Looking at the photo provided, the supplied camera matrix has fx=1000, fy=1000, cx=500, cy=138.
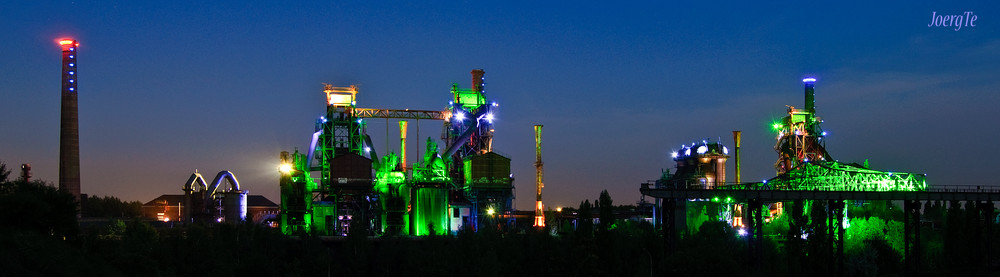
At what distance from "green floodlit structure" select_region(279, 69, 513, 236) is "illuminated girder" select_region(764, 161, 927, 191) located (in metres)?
35.4

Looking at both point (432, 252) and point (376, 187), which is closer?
point (432, 252)

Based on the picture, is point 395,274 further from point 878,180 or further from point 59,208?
point 878,180

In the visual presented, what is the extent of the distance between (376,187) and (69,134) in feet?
128

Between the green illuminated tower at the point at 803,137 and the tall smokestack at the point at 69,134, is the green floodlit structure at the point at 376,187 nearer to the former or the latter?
the tall smokestack at the point at 69,134

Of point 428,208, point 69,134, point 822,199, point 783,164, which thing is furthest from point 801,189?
point 69,134

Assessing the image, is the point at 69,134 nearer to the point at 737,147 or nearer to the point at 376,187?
the point at 376,187

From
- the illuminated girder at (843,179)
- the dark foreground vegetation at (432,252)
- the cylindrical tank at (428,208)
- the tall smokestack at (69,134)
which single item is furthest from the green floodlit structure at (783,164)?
the tall smokestack at (69,134)

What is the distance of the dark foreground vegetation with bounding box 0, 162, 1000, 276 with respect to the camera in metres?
76.9

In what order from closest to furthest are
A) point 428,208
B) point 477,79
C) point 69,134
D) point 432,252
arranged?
point 432,252
point 428,208
point 69,134
point 477,79

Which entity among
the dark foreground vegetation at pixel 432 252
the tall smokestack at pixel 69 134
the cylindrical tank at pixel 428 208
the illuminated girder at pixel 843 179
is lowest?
the dark foreground vegetation at pixel 432 252

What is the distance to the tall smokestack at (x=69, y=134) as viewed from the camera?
4914 inches

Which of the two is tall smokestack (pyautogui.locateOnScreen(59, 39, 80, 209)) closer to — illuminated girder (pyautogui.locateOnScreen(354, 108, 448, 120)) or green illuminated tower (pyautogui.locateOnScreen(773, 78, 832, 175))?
illuminated girder (pyautogui.locateOnScreen(354, 108, 448, 120))

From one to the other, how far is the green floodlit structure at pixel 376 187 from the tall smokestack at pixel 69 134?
2543 cm

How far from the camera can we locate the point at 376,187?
408 feet
